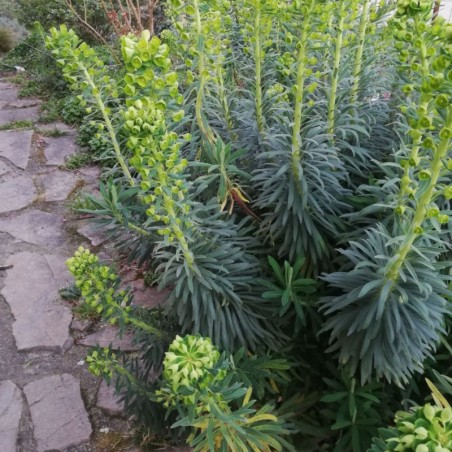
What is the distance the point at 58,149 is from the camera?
15.9 feet

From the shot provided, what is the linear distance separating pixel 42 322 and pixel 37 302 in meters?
0.21

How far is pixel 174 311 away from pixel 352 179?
34.6 inches

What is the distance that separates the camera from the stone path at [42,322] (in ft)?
7.88

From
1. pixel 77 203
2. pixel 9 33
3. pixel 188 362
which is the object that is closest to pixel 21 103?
pixel 77 203

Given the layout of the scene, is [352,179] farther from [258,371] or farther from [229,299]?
[258,371]

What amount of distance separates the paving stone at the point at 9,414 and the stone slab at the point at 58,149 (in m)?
2.51

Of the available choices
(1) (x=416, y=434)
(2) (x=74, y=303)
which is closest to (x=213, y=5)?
(1) (x=416, y=434)

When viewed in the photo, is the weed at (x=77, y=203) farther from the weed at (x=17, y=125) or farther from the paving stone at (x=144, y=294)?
the weed at (x=17, y=125)

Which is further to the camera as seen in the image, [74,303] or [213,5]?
[74,303]

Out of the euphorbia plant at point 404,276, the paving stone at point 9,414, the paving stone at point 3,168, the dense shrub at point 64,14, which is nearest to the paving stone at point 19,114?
the paving stone at point 3,168

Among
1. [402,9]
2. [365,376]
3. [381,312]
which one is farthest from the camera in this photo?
[365,376]

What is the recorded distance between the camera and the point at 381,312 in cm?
145

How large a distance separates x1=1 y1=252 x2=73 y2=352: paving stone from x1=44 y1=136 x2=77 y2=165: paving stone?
138cm

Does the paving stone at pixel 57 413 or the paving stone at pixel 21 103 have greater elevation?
the paving stone at pixel 21 103
